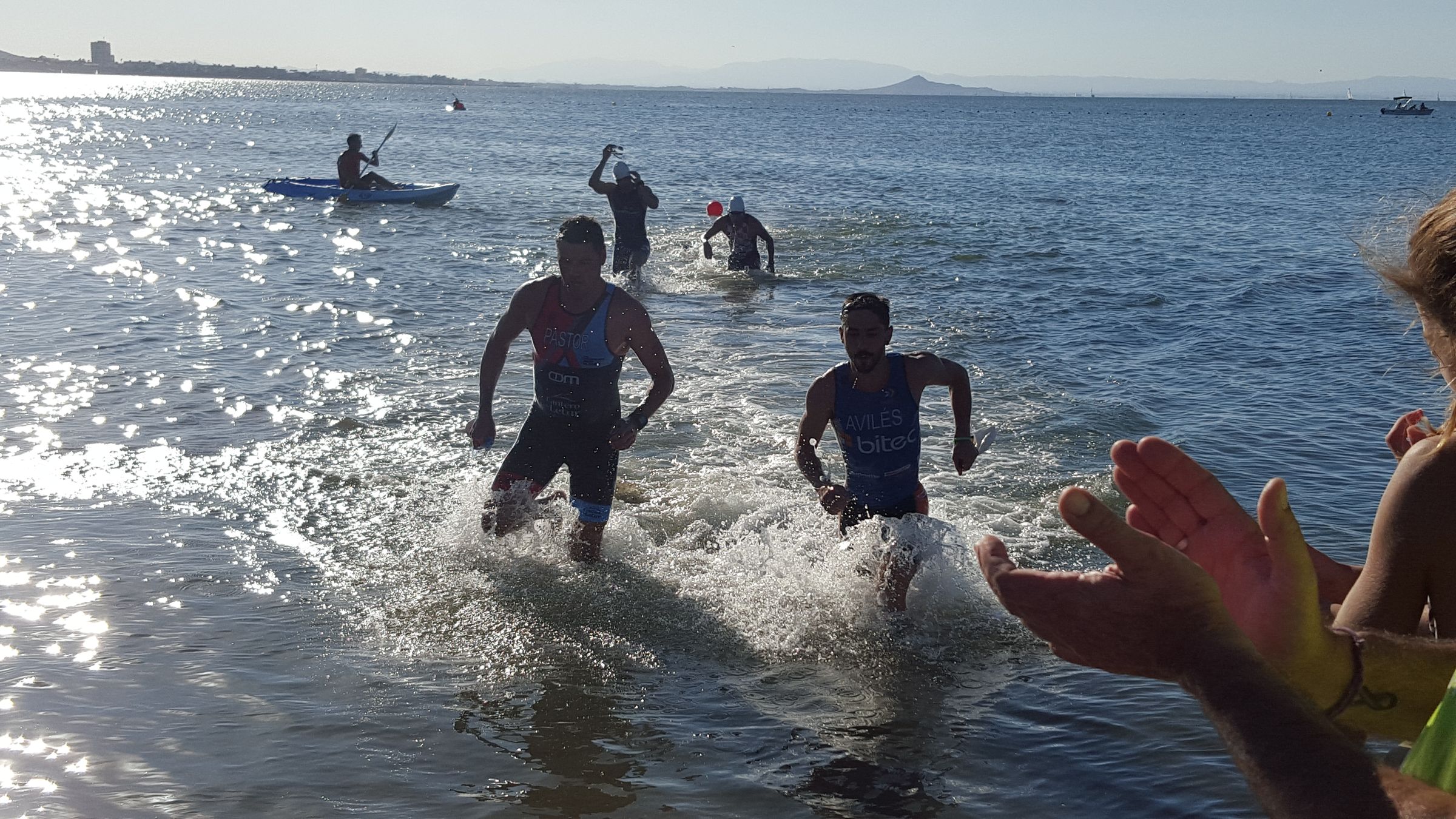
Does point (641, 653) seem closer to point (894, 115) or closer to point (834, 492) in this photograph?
point (834, 492)

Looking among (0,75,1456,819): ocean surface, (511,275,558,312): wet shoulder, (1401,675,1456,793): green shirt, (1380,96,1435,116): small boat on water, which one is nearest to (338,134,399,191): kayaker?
(0,75,1456,819): ocean surface

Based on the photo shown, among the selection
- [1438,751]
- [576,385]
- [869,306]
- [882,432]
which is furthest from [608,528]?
[1438,751]

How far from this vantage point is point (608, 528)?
784cm

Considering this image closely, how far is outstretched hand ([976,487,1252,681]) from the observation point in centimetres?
143

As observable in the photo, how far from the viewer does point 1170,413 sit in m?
11.7

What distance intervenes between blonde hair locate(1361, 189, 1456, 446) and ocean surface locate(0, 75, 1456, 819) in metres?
0.57

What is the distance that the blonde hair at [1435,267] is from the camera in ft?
5.73

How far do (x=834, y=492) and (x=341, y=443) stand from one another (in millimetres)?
5259

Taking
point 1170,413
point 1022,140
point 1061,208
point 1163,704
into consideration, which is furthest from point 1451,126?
point 1163,704

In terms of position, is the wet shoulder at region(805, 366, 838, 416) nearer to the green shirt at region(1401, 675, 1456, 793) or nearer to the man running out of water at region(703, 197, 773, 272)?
the green shirt at region(1401, 675, 1456, 793)

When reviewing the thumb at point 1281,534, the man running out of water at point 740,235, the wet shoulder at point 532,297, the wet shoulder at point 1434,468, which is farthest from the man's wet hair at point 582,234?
the man running out of water at point 740,235

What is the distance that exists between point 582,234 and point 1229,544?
5.51 meters

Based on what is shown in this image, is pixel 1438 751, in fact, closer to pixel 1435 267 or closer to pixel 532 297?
pixel 1435 267

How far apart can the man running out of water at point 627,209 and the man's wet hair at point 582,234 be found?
9236 millimetres
